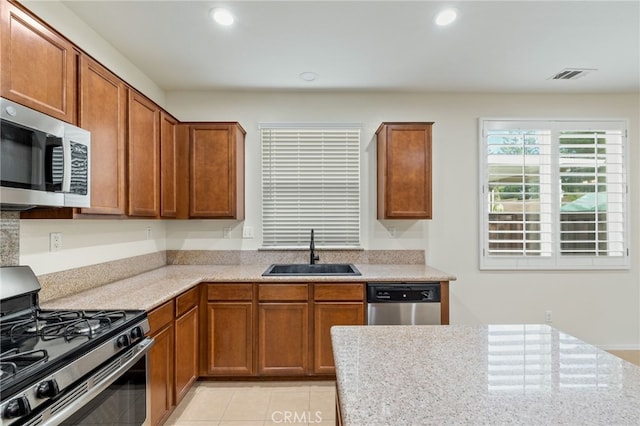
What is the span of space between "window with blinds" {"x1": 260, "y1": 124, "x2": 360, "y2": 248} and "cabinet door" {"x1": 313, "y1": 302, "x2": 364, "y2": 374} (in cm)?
86

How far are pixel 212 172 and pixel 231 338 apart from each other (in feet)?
4.91

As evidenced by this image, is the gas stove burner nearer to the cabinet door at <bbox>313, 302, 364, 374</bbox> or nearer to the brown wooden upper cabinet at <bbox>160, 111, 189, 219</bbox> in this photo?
the brown wooden upper cabinet at <bbox>160, 111, 189, 219</bbox>

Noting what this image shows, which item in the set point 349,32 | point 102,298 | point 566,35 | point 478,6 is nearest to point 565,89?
point 566,35

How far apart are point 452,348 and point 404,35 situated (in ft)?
7.18

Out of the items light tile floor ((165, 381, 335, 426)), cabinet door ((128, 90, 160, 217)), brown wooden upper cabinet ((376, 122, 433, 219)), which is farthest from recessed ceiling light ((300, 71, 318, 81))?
light tile floor ((165, 381, 335, 426))

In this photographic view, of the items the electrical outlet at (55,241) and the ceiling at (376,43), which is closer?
the electrical outlet at (55,241)

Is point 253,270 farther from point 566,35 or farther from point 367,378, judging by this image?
point 566,35

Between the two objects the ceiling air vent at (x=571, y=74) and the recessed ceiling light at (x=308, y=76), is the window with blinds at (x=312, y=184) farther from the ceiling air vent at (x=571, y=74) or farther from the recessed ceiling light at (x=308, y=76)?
the ceiling air vent at (x=571, y=74)

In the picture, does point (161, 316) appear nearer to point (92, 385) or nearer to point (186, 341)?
point (186, 341)

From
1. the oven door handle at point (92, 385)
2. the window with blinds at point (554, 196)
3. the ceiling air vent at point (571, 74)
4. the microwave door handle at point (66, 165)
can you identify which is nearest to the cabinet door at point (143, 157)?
the microwave door handle at point (66, 165)

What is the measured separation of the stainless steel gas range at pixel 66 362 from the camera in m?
1.14

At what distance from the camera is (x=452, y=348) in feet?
4.24

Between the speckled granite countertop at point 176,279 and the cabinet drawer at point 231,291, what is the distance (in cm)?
6

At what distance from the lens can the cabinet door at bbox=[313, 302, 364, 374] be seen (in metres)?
2.76
